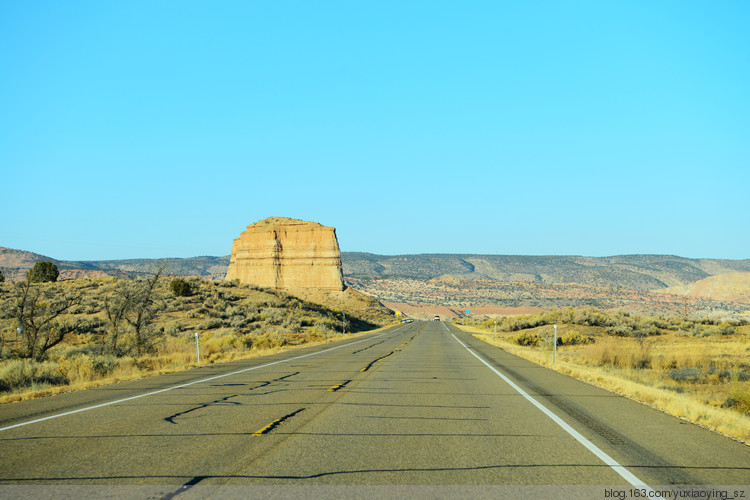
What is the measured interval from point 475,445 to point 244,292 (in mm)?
60364

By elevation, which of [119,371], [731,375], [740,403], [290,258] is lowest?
[119,371]

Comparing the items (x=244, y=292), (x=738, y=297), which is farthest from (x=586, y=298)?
(x=244, y=292)

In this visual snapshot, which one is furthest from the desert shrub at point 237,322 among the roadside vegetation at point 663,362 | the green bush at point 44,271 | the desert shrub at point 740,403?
the desert shrub at point 740,403

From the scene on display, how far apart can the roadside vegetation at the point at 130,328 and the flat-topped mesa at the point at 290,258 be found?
101ft

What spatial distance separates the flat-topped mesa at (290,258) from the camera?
105 meters

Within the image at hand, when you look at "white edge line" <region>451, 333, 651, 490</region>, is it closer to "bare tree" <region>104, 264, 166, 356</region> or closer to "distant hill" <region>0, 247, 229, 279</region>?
"bare tree" <region>104, 264, 166, 356</region>

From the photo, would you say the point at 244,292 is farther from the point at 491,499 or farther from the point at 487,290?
the point at 487,290

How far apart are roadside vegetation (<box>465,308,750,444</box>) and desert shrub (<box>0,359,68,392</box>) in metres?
14.0

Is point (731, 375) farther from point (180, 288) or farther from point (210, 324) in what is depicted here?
point (180, 288)

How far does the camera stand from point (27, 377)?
14.4 metres

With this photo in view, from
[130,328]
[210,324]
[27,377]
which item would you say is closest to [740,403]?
[27,377]

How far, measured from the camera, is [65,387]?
13.3m

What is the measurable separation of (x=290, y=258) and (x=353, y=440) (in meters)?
101

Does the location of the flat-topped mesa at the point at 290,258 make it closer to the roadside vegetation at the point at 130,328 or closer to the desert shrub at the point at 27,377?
the roadside vegetation at the point at 130,328
